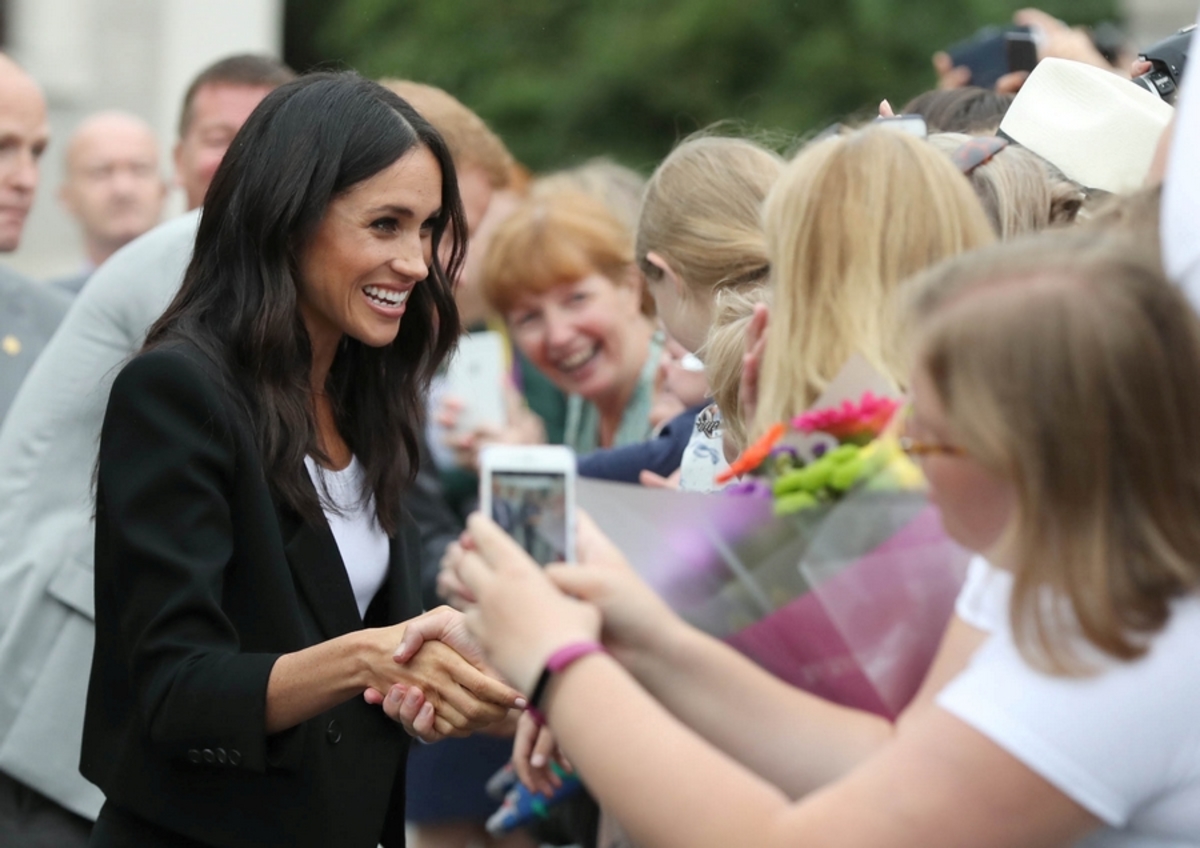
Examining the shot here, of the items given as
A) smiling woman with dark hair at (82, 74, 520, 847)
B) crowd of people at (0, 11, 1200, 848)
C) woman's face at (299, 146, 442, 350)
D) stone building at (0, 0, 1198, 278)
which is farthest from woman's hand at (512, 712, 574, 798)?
stone building at (0, 0, 1198, 278)

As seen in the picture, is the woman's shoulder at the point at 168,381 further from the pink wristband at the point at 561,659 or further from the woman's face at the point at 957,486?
the woman's face at the point at 957,486

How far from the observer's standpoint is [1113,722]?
4.66 ft

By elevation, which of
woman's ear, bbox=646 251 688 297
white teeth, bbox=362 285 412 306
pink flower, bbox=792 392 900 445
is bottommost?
woman's ear, bbox=646 251 688 297

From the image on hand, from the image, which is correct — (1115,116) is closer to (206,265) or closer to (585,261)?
(206,265)

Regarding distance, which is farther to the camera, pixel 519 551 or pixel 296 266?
pixel 296 266

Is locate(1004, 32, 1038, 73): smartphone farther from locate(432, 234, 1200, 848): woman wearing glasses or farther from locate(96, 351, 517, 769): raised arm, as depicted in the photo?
locate(432, 234, 1200, 848): woman wearing glasses

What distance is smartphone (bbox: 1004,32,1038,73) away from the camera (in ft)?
14.9

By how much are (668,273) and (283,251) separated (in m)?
0.92

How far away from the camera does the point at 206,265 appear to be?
2.76m

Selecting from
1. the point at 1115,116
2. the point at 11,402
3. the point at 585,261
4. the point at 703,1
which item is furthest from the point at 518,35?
the point at 1115,116

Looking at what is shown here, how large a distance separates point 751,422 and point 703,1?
890cm

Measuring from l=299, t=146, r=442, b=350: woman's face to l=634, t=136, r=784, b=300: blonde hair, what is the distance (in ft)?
1.85

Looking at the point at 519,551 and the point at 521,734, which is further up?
the point at 519,551

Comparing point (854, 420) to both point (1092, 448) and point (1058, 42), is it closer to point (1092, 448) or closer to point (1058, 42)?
point (1092, 448)
